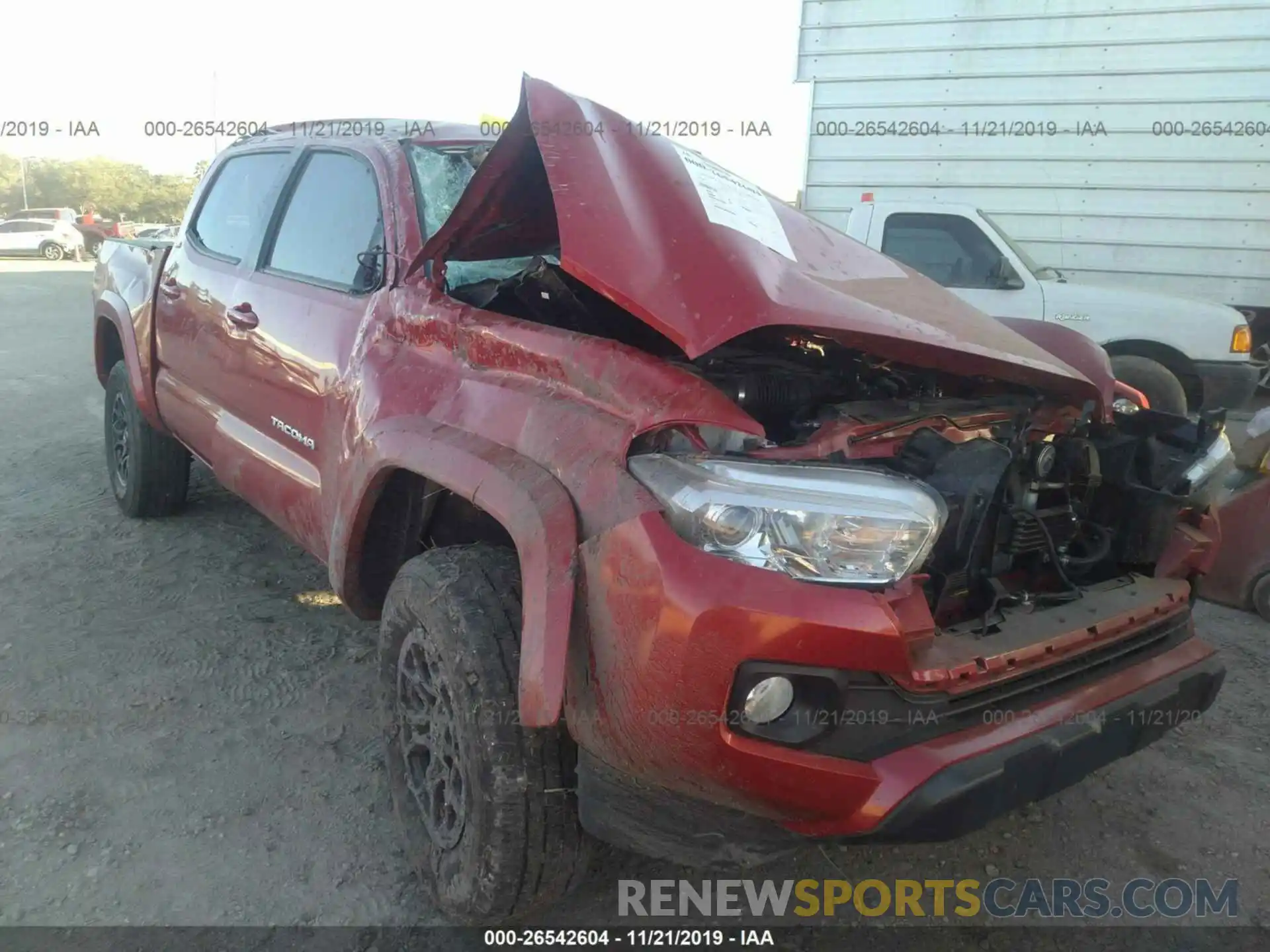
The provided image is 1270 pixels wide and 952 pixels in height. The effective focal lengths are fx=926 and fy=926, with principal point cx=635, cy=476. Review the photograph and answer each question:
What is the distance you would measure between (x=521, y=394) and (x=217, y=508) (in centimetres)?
357

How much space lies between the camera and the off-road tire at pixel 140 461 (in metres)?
4.49

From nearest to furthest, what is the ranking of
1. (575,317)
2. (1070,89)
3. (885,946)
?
(885,946)
(575,317)
(1070,89)

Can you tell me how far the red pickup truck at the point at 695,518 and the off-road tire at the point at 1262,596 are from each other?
1.63 meters

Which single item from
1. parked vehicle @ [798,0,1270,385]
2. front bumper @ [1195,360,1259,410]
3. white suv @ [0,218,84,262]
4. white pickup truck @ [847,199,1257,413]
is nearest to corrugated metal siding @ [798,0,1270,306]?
parked vehicle @ [798,0,1270,385]

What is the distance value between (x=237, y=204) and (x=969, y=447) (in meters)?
3.14

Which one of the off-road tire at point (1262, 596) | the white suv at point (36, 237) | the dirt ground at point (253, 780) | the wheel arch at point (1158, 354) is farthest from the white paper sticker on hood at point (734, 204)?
the white suv at point (36, 237)

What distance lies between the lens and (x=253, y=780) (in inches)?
106

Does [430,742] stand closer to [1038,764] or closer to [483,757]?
[483,757]

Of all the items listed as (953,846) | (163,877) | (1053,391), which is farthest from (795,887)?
(163,877)

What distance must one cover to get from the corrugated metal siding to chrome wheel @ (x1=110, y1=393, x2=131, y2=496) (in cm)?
540

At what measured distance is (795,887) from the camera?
93.0 inches

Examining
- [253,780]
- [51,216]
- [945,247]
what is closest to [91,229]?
[51,216]

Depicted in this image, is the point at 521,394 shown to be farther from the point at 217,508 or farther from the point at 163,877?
the point at 217,508

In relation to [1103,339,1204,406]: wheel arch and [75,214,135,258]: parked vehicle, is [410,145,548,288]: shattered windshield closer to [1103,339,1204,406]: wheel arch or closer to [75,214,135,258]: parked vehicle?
[1103,339,1204,406]: wheel arch
